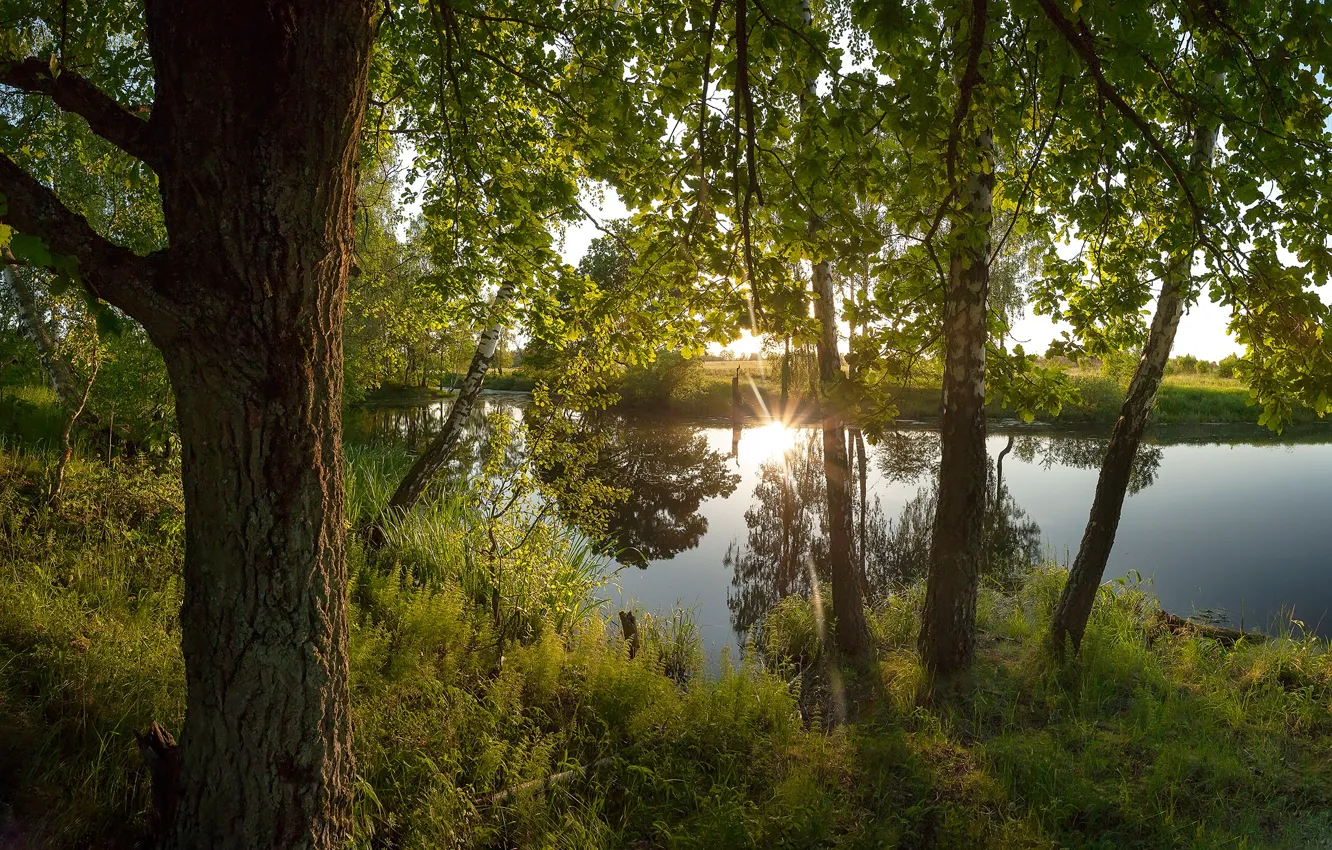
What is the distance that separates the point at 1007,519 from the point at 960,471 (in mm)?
8802

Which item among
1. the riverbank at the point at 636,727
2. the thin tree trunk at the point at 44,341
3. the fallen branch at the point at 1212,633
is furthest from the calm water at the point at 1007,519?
the thin tree trunk at the point at 44,341

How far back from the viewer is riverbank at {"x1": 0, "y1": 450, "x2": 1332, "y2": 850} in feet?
10.4

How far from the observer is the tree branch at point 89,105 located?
79.5 inches

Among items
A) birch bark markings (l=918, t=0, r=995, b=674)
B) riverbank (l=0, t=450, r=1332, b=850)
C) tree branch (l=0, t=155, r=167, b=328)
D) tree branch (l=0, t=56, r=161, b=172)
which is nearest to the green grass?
riverbank (l=0, t=450, r=1332, b=850)

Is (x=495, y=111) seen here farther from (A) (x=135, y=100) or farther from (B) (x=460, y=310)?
(A) (x=135, y=100)

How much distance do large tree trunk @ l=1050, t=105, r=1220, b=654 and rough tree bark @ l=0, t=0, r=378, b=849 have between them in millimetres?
5714

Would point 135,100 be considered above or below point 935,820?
above

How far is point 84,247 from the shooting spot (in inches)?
75.9

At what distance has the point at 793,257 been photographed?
9.36 feet

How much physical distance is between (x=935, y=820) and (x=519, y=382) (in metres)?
47.3

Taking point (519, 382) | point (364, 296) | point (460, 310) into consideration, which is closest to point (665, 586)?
→ point (460, 310)

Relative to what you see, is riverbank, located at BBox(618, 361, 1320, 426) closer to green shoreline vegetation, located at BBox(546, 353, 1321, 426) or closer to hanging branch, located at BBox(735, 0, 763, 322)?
green shoreline vegetation, located at BBox(546, 353, 1321, 426)


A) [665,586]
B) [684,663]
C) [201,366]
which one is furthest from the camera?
[665,586]

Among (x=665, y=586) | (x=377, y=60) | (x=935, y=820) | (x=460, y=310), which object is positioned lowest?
(x=665, y=586)
